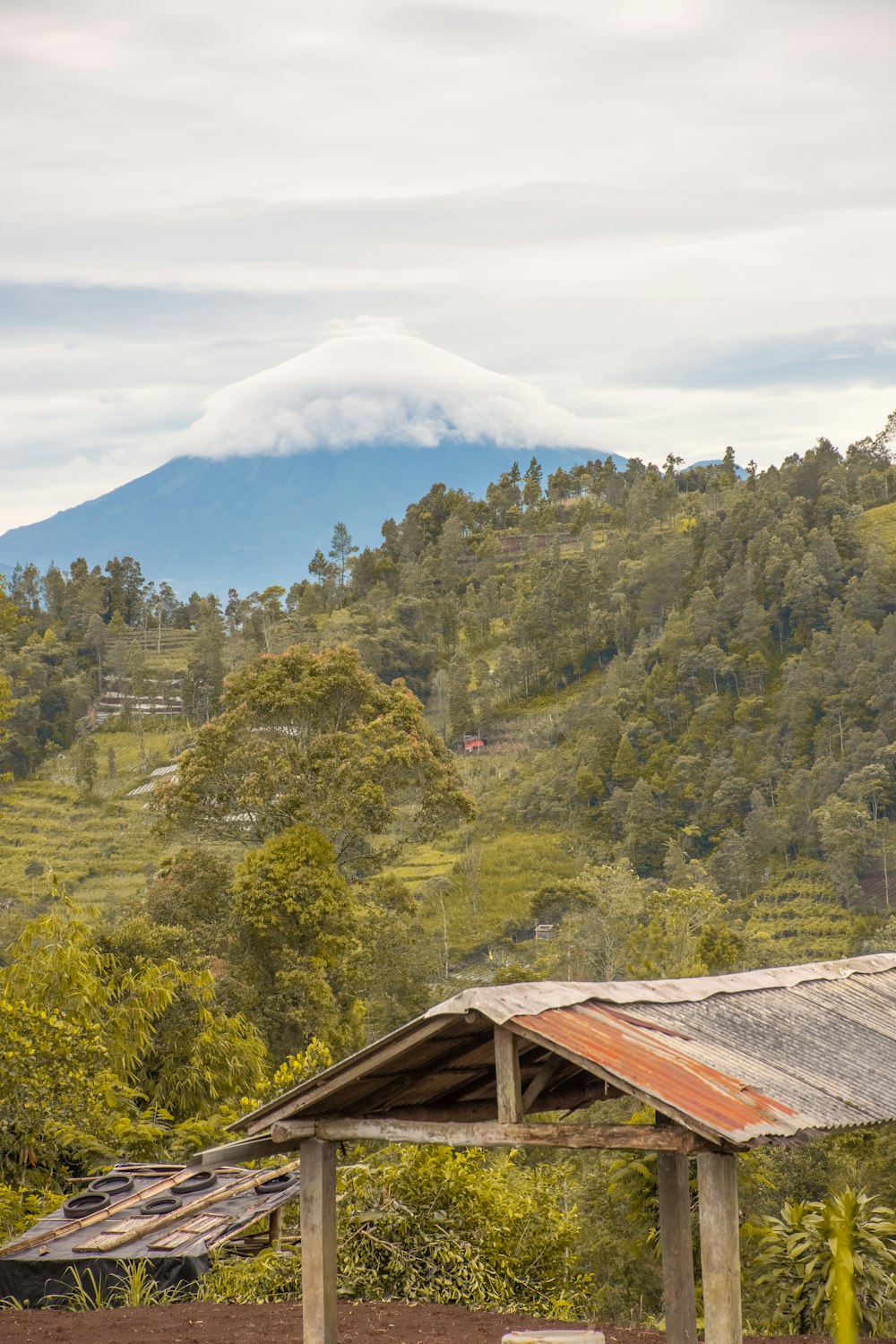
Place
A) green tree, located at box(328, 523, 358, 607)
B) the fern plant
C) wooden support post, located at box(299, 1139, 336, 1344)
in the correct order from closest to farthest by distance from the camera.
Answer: wooden support post, located at box(299, 1139, 336, 1344), the fern plant, green tree, located at box(328, 523, 358, 607)

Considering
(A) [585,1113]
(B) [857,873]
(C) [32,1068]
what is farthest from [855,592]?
(C) [32,1068]

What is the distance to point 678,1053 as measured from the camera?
5766 mm

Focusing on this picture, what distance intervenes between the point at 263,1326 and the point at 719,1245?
12.4 feet

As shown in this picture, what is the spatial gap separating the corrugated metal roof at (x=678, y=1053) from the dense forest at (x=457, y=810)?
1.36 m

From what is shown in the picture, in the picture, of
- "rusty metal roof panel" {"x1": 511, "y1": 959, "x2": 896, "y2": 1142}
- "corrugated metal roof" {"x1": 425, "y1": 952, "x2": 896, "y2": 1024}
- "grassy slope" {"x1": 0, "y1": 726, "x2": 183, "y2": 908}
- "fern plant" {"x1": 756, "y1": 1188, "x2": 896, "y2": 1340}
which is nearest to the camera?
"rusty metal roof panel" {"x1": 511, "y1": 959, "x2": 896, "y2": 1142}

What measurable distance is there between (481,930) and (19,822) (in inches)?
761

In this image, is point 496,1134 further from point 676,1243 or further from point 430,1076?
point 676,1243

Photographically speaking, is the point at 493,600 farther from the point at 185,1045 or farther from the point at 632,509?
the point at 185,1045

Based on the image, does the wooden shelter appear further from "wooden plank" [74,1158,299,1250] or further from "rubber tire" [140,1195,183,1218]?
"rubber tire" [140,1195,183,1218]

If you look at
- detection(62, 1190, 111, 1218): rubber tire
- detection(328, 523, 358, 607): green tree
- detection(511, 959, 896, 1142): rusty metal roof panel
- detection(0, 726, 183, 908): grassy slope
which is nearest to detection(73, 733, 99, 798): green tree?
detection(0, 726, 183, 908): grassy slope

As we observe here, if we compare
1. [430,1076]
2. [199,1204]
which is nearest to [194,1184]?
[199,1204]

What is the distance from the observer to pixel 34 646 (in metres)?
67.0

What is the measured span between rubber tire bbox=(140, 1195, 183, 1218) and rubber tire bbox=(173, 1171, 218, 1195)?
22 centimetres

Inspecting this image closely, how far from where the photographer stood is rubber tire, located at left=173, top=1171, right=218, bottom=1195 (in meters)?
10.5
